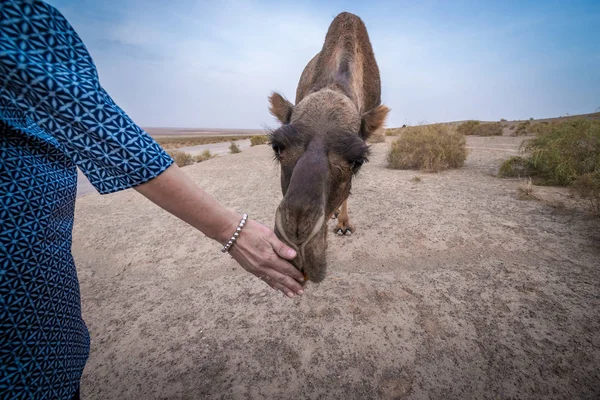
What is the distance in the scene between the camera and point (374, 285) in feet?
11.3

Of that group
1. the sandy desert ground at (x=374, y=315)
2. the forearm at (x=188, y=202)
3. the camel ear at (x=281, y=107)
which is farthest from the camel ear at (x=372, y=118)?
the forearm at (x=188, y=202)

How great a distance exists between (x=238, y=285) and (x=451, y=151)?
8.88 m

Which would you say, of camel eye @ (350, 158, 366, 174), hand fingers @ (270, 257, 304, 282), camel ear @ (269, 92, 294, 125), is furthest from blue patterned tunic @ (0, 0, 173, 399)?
camel ear @ (269, 92, 294, 125)

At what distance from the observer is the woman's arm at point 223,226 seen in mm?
1154

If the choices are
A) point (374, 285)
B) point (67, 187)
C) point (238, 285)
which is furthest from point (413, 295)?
point (67, 187)

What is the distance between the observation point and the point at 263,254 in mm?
1538

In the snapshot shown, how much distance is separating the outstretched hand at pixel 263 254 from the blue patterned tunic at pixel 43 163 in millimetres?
600

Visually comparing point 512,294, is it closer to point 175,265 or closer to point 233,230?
point 233,230

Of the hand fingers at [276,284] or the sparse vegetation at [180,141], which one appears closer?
the hand fingers at [276,284]

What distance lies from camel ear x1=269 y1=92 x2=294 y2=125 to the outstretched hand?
7.89 feet

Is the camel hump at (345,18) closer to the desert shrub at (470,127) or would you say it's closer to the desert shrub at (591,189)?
the desert shrub at (591,189)

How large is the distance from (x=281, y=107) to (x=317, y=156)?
1.78 m

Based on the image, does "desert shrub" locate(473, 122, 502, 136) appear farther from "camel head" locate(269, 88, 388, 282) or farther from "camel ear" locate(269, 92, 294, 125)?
"camel ear" locate(269, 92, 294, 125)

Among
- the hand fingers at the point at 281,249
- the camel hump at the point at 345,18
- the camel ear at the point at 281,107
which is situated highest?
the camel hump at the point at 345,18
